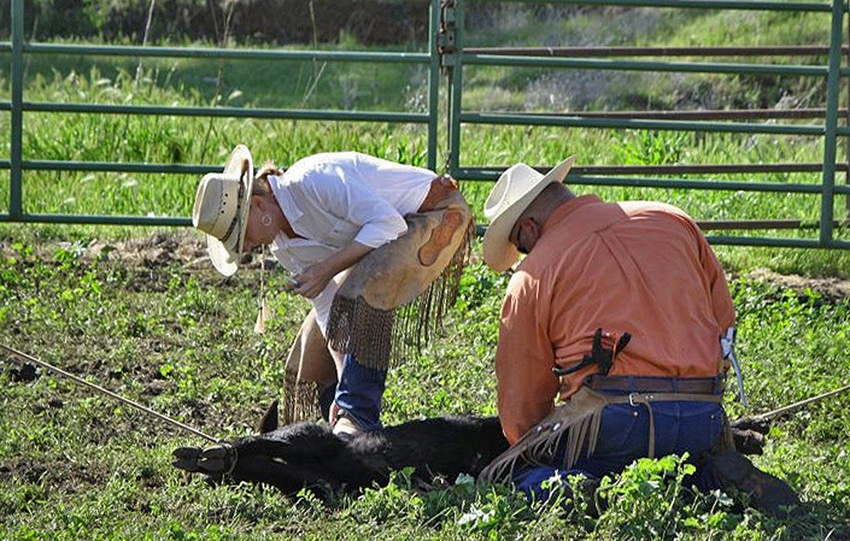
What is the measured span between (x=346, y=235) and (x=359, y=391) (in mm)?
599

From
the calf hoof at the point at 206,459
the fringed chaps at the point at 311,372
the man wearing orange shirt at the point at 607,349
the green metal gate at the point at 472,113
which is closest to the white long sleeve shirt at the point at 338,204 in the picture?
the fringed chaps at the point at 311,372

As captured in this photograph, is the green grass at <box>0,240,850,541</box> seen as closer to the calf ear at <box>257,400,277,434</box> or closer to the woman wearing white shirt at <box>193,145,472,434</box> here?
the calf ear at <box>257,400,277,434</box>

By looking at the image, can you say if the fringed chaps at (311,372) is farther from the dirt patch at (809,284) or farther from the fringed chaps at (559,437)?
the dirt patch at (809,284)

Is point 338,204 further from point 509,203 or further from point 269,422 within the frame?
point 269,422

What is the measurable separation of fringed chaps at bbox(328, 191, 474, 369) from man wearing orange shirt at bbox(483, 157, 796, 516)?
65 cm

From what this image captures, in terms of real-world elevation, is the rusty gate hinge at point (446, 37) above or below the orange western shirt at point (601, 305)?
above

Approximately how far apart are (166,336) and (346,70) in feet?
32.4

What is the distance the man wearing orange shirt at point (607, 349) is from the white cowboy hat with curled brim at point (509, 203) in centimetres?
3

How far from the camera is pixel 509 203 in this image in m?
5.45

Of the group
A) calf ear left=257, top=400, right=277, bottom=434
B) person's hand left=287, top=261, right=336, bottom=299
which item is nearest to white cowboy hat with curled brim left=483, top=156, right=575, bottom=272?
person's hand left=287, top=261, right=336, bottom=299

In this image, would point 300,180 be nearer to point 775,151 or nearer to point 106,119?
point 106,119

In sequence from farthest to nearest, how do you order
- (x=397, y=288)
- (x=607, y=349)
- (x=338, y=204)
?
(x=397, y=288) < (x=338, y=204) < (x=607, y=349)

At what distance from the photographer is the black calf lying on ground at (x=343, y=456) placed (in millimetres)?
5312

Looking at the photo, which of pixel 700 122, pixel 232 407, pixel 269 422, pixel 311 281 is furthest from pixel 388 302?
pixel 700 122
